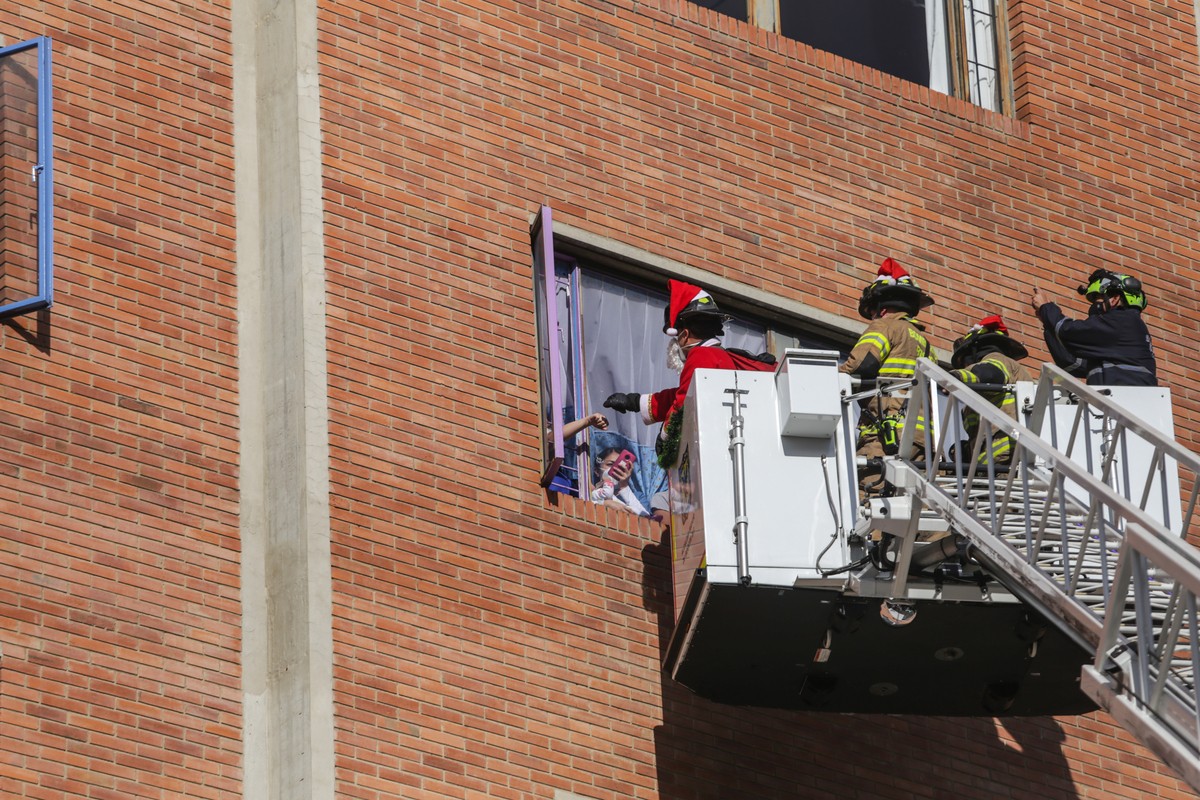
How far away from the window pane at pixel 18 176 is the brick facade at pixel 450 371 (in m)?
0.41

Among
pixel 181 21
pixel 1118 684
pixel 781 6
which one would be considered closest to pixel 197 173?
pixel 181 21

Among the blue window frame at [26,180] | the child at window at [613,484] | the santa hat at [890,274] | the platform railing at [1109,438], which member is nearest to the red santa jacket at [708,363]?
the santa hat at [890,274]

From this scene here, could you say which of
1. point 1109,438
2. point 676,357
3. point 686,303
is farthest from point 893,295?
point 1109,438

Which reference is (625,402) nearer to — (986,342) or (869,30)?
(986,342)

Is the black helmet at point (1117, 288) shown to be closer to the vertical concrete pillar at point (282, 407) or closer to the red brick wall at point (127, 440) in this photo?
the vertical concrete pillar at point (282, 407)

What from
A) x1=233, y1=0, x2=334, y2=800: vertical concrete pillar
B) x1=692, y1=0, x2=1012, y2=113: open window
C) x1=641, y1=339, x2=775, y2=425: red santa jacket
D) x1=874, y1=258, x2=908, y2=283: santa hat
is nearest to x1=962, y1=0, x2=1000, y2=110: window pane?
x1=692, y1=0, x2=1012, y2=113: open window

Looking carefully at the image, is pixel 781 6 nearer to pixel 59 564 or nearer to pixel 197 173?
pixel 197 173

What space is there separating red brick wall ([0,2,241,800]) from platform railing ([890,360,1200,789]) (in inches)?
166

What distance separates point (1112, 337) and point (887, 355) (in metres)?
2.17

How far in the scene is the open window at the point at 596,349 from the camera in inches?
617

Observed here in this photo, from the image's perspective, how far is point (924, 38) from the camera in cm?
1905

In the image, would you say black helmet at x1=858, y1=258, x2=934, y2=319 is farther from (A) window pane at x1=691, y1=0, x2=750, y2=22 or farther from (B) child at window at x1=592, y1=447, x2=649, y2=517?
(A) window pane at x1=691, y1=0, x2=750, y2=22

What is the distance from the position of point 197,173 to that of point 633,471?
3390 millimetres

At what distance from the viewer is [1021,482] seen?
1209 centimetres
